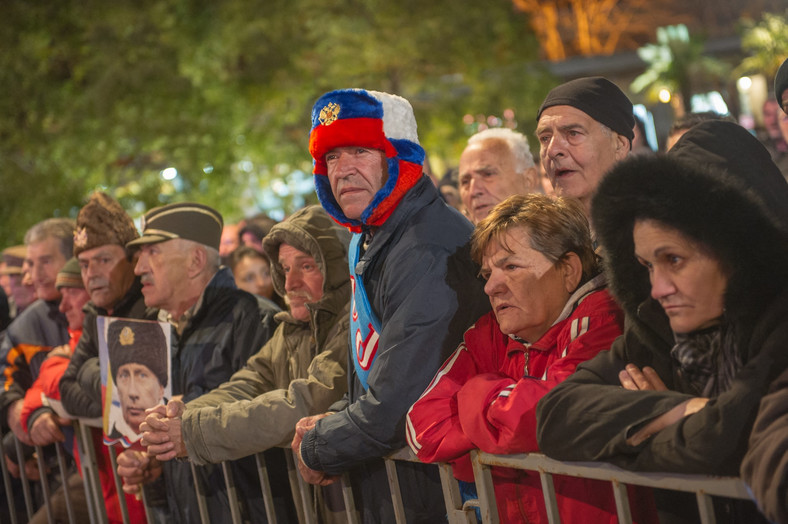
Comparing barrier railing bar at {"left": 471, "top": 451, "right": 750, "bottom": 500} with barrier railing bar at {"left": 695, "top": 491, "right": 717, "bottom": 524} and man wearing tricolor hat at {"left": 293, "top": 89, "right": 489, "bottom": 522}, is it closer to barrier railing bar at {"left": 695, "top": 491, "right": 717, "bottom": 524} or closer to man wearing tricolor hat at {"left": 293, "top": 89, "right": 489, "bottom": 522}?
barrier railing bar at {"left": 695, "top": 491, "right": 717, "bottom": 524}

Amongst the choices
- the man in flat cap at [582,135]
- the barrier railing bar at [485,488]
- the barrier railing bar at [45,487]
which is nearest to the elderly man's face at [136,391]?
the barrier railing bar at [45,487]

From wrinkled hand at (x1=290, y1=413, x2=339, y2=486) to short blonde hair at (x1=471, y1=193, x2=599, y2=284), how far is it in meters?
0.98

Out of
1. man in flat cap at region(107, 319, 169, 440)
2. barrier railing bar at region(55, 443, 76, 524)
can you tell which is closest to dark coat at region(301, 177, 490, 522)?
man in flat cap at region(107, 319, 169, 440)

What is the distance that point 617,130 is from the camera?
3.73 metres

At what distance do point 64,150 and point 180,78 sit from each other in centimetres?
240

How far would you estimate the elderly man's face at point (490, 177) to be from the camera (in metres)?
5.35

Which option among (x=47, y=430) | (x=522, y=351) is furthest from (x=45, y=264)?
(x=522, y=351)

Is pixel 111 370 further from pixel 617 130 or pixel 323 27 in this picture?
pixel 323 27

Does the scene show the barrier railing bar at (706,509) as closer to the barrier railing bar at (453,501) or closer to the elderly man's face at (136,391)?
the barrier railing bar at (453,501)

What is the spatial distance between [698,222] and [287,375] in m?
2.51

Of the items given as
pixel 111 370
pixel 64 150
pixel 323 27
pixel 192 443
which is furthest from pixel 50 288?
pixel 323 27

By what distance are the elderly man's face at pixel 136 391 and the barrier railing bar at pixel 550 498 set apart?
2.52 meters

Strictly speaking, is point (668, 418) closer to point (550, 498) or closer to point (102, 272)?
point (550, 498)

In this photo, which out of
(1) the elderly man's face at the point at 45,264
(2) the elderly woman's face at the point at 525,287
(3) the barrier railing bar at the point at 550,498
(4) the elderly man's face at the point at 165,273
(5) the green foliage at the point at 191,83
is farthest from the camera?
(5) the green foliage at the point at 191,83
